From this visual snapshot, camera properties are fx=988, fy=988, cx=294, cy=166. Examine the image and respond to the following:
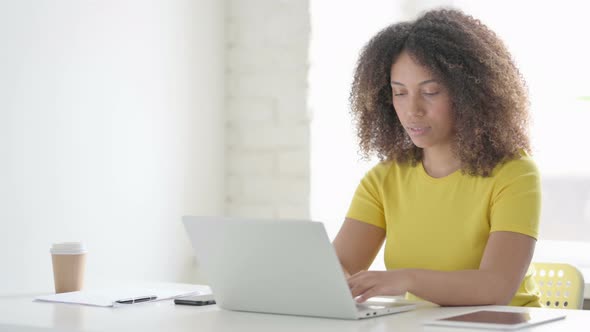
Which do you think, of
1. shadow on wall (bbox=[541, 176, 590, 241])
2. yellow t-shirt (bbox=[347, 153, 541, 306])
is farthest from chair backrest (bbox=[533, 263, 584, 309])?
shadow on wall (bbox=[541, 176, 590, 241])

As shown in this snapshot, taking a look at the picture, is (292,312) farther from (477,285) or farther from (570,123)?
(570,123)

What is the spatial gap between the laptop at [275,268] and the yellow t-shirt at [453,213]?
0.34 meters

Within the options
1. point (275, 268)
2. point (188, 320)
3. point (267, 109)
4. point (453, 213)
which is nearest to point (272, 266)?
point (275, 268)

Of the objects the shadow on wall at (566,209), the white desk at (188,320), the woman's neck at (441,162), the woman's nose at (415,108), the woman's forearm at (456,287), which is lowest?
the white desk at (188,320)

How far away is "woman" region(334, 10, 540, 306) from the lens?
2.04m

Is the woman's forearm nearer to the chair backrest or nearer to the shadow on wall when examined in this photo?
the chair backrest

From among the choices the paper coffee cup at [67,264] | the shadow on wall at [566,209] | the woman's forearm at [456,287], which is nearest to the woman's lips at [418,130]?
the woman's forearm at [456,287]

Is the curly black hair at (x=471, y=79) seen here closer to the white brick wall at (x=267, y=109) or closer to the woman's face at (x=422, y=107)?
the woman's face at (x=422, y=107)

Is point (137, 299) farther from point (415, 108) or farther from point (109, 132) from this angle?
point (109, 132)

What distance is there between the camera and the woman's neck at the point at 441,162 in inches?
86.0

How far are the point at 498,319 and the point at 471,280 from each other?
27 cm

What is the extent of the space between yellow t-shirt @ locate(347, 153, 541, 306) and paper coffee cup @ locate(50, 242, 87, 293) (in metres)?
0.66

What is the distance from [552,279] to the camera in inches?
87.9

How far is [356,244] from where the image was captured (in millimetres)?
2283
